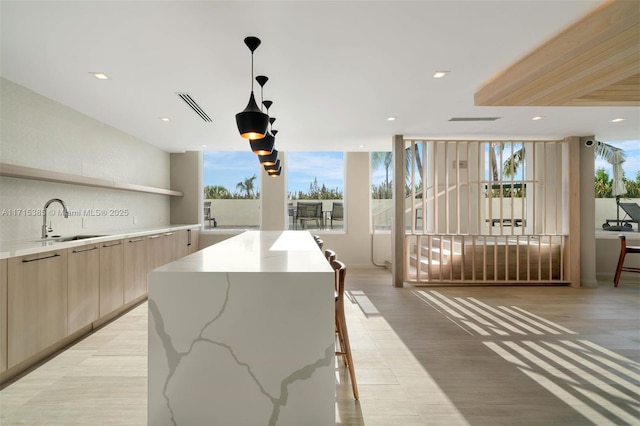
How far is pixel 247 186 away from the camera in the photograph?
23.6 feet

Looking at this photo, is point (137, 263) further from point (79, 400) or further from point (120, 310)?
point (79, 400)

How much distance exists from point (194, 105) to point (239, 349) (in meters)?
3.11

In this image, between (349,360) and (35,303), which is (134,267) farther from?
(349,360)

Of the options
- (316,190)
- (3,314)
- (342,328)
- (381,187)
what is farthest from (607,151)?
(3,314)

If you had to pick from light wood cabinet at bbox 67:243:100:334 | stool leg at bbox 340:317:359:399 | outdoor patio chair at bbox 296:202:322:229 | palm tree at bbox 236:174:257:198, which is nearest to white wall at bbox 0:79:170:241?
light wood cabinet at bbox 67:243:100:334

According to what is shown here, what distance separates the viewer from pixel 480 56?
8.77ft

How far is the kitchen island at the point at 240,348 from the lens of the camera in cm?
165

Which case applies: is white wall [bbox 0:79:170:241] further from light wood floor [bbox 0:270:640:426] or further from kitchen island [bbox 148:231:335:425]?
kitchen island [bbox 148:231:335:425]

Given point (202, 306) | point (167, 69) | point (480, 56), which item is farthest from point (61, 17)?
point (480, 56)

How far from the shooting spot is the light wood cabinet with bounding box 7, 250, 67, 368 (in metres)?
2.42

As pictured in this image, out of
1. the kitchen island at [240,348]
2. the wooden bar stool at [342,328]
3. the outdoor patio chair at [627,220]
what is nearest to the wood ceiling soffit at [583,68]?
the wooden bar stool at [342,328]

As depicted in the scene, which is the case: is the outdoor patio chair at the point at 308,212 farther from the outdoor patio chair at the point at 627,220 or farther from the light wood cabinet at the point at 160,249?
the outdoor patio chair at the point at 627,220

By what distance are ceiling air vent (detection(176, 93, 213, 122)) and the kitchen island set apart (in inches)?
97.8

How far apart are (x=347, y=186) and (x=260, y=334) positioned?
5.76 meters
